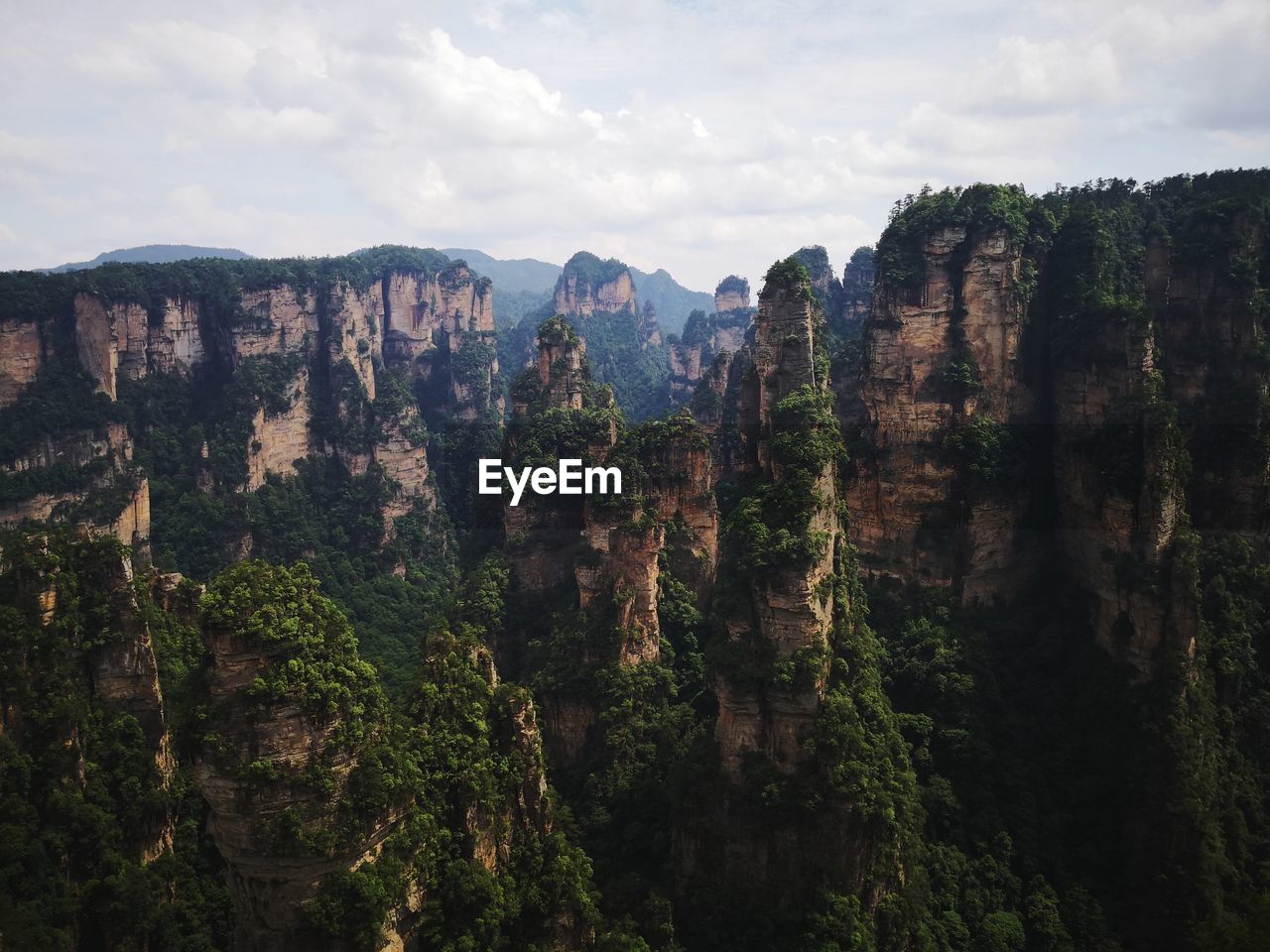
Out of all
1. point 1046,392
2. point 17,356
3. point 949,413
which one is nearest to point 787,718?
point 949,413

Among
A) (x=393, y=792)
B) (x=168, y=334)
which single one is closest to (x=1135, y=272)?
(x=393, y=792)

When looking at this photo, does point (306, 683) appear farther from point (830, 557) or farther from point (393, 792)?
point (830, 557)

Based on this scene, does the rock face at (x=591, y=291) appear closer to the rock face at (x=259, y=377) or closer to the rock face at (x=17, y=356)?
the rock face at (x=259, y=377)

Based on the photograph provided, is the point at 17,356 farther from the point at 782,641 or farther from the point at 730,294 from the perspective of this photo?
the point at 730,294

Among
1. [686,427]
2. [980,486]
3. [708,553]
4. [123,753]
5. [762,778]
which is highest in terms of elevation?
[686,427]

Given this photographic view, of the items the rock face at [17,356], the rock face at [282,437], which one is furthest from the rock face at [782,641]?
→ the rock face at [17,356]
